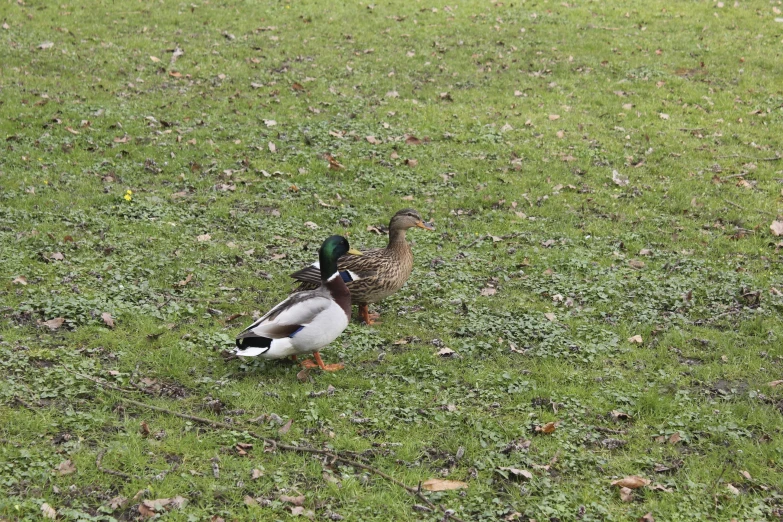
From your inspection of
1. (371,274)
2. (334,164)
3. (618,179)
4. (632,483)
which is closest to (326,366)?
(371,274)

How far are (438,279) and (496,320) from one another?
108cm

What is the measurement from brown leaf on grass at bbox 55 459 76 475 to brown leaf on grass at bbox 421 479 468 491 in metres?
2.25

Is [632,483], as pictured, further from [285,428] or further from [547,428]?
[285,428]

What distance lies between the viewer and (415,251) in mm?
8766

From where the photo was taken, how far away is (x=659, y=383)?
6.18 metres

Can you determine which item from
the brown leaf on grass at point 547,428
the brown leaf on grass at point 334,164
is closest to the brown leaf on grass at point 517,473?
the brown leaf on grass at point 547,428

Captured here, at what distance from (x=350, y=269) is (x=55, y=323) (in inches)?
105

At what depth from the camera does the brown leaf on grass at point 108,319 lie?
6621 mm

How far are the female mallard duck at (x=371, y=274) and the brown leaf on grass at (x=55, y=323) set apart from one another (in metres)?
2.09

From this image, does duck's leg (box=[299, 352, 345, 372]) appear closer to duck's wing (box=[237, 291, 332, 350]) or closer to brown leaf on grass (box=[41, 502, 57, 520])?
duck's wing (box=[237, 291, 332, 350])

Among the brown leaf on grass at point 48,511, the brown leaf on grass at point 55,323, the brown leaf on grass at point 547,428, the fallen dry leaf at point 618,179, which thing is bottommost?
the brown leaf on grass at point 547,428

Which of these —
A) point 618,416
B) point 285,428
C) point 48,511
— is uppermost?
point 48,511

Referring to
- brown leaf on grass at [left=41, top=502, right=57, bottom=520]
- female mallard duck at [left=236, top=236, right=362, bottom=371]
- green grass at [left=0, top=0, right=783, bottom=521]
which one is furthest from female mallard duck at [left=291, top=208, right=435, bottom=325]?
brown leaf on grass at [left=41, top=502, right=57, bottom=520]

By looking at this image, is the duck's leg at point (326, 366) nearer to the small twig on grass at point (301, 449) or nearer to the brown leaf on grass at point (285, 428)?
the brown leaf on grass at point (285, 428)
